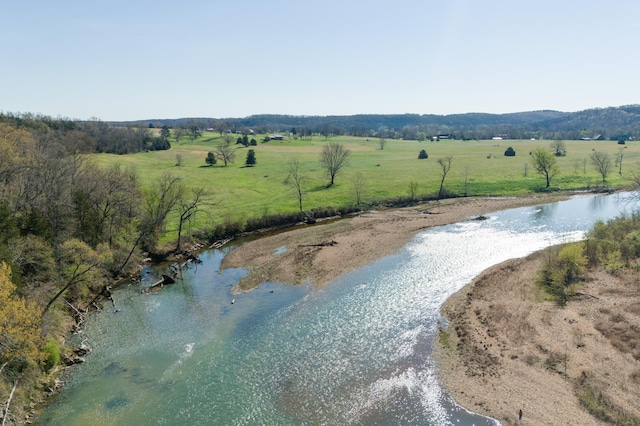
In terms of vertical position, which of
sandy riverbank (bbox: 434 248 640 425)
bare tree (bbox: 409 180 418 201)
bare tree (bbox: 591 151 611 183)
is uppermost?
bare tree (bbox: 591 151 611 183)

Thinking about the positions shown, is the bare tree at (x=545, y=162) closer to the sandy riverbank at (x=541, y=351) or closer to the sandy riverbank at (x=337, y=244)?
the sandy riverbank at (x=337, y=244)

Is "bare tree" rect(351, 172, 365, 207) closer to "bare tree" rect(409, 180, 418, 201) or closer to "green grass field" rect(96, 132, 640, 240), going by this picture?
"green grass field" rect(96, 132, 640, 240)

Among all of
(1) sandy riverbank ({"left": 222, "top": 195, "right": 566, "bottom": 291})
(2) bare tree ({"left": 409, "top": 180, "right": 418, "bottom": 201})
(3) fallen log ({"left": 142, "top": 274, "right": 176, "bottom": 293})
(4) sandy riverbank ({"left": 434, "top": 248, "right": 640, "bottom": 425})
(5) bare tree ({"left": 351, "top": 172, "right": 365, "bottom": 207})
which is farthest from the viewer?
(2) bare tree ({"left": 409, "top": 180, "right": 418, "bottom": 201})

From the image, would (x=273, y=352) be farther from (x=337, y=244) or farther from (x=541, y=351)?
(x=337, y=244)

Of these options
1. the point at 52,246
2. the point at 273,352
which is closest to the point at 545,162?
the point at 273,352

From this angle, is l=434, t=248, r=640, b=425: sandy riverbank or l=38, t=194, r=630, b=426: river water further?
l=38, t=194, r=630, b=426: river water

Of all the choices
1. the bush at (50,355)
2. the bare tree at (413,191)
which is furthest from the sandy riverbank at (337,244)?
the bush at (50,355)

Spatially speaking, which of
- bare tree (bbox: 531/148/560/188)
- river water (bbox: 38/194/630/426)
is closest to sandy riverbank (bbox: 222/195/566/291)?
river water (bbox: 38/194/630/426)
